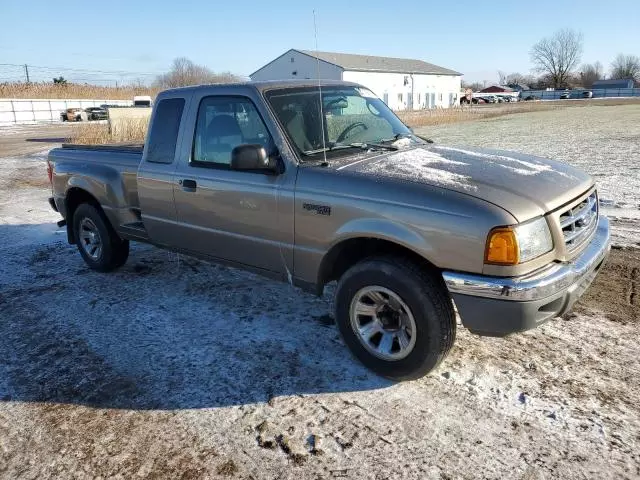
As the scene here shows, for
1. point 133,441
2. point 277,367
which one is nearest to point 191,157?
point 277,367

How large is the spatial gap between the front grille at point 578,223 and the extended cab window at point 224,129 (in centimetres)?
211

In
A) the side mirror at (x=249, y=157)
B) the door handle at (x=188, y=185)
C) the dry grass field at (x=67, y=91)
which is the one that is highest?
the dry grass field at (x=67, y=91)

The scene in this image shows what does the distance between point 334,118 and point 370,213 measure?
1.29 m

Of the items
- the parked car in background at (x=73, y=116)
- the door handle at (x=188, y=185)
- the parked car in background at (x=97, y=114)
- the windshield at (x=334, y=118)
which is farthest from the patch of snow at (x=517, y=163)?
the parked car in background at (x=73, y=116)

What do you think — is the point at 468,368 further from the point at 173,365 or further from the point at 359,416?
the point at 173,365

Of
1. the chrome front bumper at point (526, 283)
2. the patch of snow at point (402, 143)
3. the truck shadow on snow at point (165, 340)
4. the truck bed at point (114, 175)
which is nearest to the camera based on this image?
the chrome front bumper at point (526, 283)

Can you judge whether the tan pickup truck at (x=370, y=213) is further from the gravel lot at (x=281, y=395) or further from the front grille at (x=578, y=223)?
the gravel lot at (x=281, y=395)

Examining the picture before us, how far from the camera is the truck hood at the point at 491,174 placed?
3.02 meters

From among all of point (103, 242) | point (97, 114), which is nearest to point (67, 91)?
point (97, 114)

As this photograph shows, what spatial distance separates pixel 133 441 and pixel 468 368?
221 cm

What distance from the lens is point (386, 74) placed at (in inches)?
2813

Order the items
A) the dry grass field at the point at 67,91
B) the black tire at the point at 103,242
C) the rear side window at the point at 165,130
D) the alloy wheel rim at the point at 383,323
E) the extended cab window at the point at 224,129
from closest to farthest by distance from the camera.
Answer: the alloy wheel rim at the point at 383,323
the extended cab window at the point at 224,129
the rear side window at the point at 165,130
the black tire at the point at 103,242
the dry grass field at the point at 67,91

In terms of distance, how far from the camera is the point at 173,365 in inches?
147

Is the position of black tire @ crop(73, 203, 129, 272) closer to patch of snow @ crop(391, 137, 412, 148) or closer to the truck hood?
the truck hood
